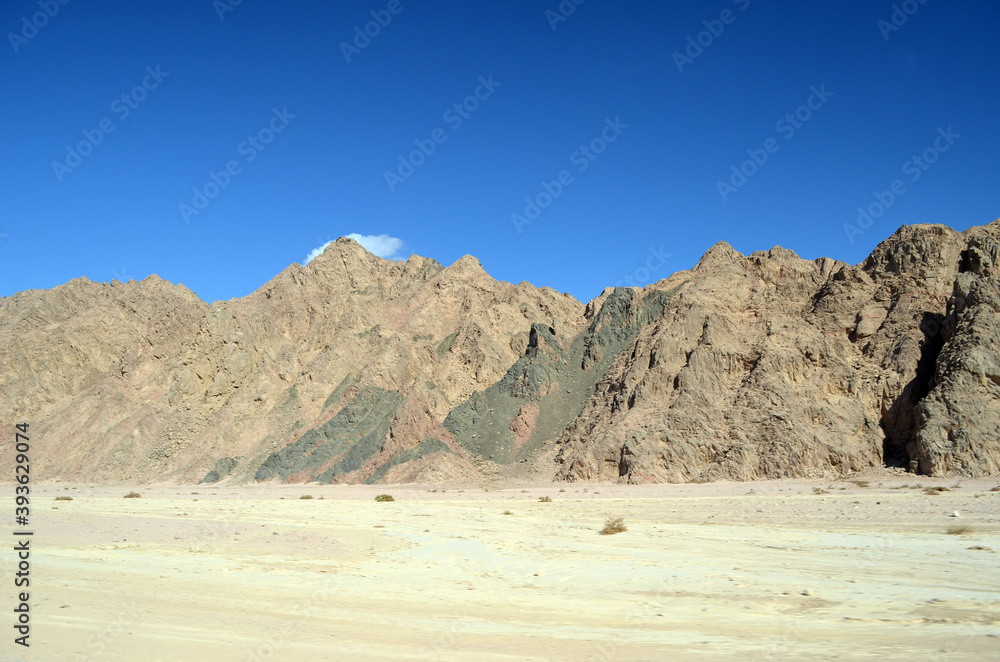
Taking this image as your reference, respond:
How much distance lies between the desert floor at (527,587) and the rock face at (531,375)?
16689 millimetres

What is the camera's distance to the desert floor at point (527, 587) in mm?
7907

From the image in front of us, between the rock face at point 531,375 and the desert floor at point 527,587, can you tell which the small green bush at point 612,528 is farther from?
the rock face at point 531,375

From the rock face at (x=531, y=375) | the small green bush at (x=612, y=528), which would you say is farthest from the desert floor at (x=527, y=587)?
the rock face at (x=531, y=375)

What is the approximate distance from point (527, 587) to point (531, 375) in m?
44.4

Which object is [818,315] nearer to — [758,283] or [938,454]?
[758,283]

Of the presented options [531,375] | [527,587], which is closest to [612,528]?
[527,587]

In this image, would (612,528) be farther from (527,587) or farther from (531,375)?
(531,375)

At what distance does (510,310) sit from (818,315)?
98.0ft

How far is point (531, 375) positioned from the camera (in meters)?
56.2

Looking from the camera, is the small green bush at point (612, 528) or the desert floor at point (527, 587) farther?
the small green bush at point (612, 528)

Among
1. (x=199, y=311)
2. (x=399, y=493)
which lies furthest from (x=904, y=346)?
(x=199, y=311)

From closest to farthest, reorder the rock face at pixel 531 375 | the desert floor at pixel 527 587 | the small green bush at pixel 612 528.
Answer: the desert floor at pixel 527 587
the small green bush at pixel 612 528
the rock face at pixel 531 375

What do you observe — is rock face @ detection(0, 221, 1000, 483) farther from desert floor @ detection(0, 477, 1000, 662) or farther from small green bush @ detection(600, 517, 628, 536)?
small green bush @ detection(600, 517, 628, 536)

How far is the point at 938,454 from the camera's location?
35094 millimetres
